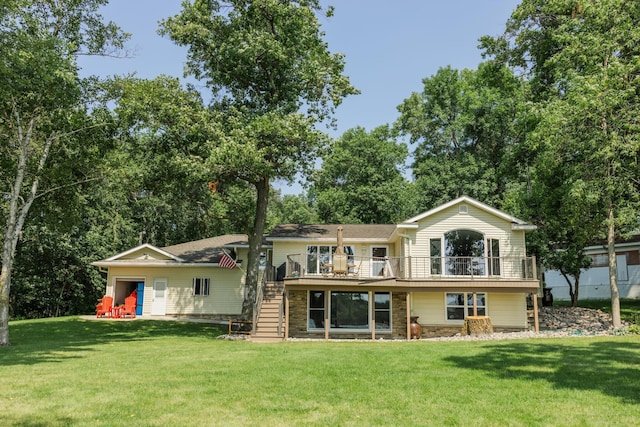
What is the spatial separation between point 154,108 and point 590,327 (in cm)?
2025

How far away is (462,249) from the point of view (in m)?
21.1

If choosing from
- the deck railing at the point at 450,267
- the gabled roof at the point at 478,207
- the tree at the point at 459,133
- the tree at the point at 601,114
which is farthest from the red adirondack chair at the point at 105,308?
the tree at the point at 601,114

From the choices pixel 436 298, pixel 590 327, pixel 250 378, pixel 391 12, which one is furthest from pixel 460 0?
pixel 250 378

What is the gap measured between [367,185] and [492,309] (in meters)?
19.1

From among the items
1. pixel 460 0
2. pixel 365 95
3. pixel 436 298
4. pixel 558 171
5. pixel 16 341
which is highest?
pixel 460 0

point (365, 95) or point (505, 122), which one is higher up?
point (505, 122)

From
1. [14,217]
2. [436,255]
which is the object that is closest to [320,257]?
[436,255]

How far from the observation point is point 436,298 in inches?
803

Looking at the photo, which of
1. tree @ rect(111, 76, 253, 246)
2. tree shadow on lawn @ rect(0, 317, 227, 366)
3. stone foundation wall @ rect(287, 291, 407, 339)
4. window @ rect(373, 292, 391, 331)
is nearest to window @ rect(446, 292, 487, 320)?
stone foundation wall @ rect(287, 291, 407, 339)

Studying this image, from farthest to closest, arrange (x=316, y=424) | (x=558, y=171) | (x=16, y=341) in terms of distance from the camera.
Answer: (x=558, y=171) → (x=16, y=341) → (x=316, y=424)

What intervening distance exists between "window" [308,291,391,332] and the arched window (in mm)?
2983

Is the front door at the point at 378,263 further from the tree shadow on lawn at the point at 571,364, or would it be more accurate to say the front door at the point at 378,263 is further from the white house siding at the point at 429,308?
the tree shadow on lawn at the point at 571,364

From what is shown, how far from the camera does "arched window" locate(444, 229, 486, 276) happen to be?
66.4 ft

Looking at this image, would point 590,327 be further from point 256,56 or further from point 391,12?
point 256,56
